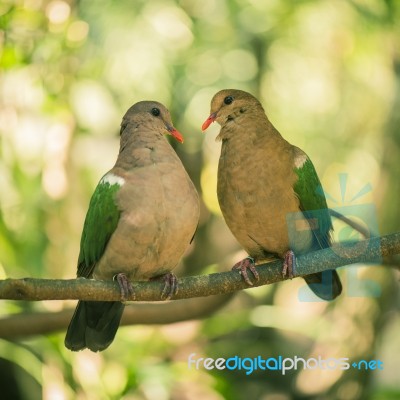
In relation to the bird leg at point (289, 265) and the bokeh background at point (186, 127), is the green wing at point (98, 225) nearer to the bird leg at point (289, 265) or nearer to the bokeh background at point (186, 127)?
the bird leg at point (289, 265)

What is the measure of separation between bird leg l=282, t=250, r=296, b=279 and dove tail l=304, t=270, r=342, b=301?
234mm

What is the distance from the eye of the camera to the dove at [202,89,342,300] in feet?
8.34

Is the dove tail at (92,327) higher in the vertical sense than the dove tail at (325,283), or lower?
lower

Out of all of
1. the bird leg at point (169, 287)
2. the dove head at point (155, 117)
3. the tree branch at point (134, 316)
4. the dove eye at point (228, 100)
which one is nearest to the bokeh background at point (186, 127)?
the tree branch at point (134, 316)

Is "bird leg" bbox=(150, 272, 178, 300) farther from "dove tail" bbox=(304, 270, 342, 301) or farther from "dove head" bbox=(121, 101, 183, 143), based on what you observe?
"dove tail" bbox=(304, 270, 342, 301)

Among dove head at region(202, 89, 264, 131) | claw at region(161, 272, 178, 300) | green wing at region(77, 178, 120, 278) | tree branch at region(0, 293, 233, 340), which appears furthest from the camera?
tree branch at region(0, 293, 233, 340)

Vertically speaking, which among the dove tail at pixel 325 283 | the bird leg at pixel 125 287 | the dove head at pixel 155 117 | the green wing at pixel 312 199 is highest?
the dove head at pixel 155 117

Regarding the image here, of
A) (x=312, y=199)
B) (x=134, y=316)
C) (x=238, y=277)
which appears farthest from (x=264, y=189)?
(x=134, y=316)

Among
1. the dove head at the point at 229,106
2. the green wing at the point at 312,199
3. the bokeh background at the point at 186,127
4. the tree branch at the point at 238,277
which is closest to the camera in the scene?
the tree branch at the point at 238,277

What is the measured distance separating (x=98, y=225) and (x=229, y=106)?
2.13 ft

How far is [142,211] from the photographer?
2295mm

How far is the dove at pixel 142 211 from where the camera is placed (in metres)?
2.28

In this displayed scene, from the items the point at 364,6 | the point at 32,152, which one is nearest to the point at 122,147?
the point at 32,152

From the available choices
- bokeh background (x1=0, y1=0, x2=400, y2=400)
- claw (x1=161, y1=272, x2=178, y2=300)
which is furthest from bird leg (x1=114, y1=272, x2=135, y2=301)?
bokeh background (x1=0, y1=0, x2=400, y2=400)
